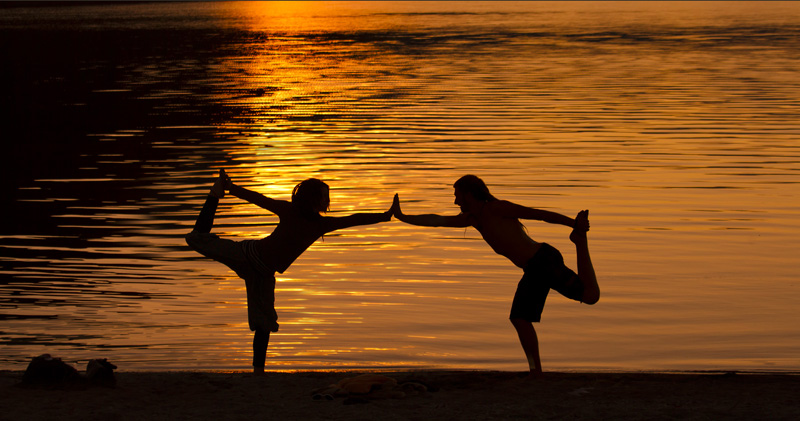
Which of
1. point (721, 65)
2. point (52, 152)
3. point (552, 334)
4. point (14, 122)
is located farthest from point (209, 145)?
point (721, 65)

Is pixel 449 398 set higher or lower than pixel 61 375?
lower

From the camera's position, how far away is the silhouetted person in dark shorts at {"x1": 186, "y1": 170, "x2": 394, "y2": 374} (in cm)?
845

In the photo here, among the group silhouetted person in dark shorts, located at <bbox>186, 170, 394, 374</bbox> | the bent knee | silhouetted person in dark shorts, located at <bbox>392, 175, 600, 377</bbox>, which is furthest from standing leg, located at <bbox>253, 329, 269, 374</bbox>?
the bent knee

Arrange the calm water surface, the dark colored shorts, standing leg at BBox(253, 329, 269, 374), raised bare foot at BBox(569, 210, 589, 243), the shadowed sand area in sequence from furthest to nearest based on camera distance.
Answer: the calm water surface < standing leg at BBox(253, 329, 269, 374) < the dark colored shorts < raised bare foot at BBox(569, 210, 589, 243) < the shadowed sand area

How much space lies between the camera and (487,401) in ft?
25.4

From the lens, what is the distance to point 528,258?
8.32 metres

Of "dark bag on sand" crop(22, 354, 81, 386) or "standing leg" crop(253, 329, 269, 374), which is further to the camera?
"standing leg" crop(253, 329, 269, 374)

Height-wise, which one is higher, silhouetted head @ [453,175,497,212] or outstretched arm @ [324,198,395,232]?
silhouetted head @ [453,175,497,212]

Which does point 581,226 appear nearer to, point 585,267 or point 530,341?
point 585,267

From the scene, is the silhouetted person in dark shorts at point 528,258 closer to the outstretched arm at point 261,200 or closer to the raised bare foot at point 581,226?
the raised bare foot at point 581,226

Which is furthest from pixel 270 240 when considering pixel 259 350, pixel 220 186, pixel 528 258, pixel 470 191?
pixel 528 258

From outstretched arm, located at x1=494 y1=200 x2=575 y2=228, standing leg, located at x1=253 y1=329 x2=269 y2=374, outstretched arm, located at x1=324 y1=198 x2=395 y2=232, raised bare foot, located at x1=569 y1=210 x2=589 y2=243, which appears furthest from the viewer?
standing leg, located at x1=253 y1=329 x2=269 y2=374

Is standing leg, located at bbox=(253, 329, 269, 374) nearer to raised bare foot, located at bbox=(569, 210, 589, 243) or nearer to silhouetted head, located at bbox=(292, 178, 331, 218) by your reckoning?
silhouetted head, located at bbox=(292, 178, 331, 218)

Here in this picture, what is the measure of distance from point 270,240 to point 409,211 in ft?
27.1
